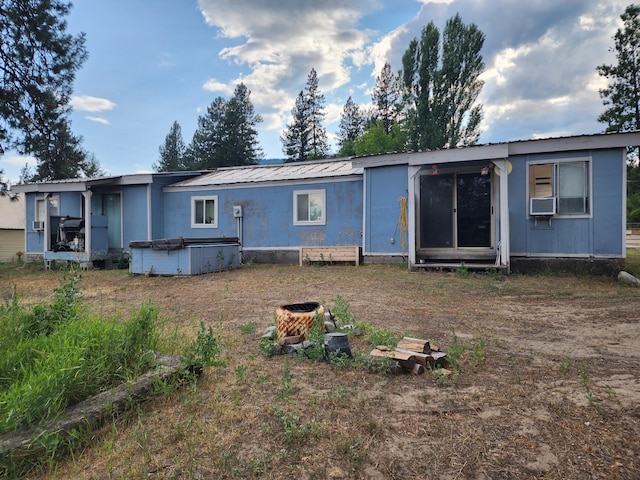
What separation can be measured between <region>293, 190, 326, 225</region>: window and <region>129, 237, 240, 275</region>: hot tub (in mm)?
2802

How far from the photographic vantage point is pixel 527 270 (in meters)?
8.38

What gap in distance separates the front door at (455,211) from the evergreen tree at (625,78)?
772 inches

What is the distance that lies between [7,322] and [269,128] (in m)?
37.2

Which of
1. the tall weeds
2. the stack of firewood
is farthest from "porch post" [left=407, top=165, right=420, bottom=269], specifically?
the tall weeds

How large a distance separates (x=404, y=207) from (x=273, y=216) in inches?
175

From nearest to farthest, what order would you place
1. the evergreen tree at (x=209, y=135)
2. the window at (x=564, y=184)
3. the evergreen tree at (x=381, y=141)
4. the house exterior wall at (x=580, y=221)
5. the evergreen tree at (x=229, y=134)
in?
the house exterior wall at (x=580, y=221)
the window at (x=564, y=184)
the evergreen tree at (x=381, y=141)
the evergreen tree at (x=229, y=134)
the evergreen tree at (x=209, y=135)

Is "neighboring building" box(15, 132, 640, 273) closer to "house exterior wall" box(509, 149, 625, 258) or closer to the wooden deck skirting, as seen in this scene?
"house exterior wall" box(509, 149, 625, 258)

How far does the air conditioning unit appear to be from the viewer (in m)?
7.97

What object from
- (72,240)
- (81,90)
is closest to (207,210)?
(72,240)

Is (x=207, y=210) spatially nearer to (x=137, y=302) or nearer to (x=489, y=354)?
(x=137, y=302)

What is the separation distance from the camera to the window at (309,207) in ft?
36.9

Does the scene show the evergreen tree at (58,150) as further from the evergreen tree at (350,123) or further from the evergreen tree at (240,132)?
Result: the evergreen tree at (350,123)

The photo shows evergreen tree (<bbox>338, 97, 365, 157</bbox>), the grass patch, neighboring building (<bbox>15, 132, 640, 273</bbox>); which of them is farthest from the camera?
evergreen tree (<bbox>338, 97, 365, 157</bbox>)

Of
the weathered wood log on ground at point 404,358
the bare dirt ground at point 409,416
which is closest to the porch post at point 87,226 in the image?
the bare dirt ground at point 409,416
